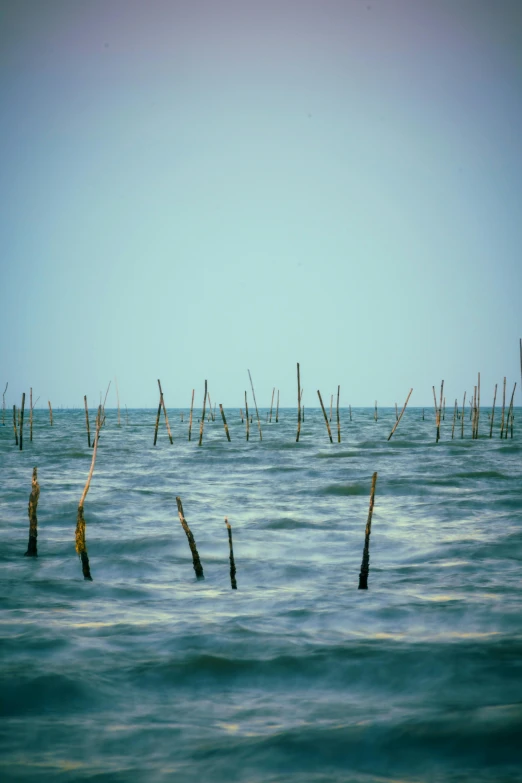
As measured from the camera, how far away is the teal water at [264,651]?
2852 mm

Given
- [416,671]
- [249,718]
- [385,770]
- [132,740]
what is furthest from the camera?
[416,671]

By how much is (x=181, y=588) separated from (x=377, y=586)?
1.76 meters

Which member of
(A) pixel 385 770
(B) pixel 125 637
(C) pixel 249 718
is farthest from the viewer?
(B) pixel 125 637

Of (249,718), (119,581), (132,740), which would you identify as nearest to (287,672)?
(249,718)

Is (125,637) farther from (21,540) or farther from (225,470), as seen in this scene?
(225,470)

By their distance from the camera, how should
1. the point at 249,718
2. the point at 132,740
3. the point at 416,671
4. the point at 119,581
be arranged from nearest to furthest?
the point at 132,740 < the point at 249,718 < the point at 416,671 < the point at 119,581

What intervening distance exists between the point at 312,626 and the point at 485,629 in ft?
3.97

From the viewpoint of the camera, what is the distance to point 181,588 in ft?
18.4

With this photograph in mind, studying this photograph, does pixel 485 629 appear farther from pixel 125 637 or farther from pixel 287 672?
pixel 125 637

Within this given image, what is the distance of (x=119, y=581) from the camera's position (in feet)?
19.4

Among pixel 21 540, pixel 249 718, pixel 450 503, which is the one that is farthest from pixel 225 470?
pixel 249 718

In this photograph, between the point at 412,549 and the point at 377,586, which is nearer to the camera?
the point at 377,586

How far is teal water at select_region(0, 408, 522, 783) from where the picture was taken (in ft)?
9.36

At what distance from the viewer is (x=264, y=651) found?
13.2ft
